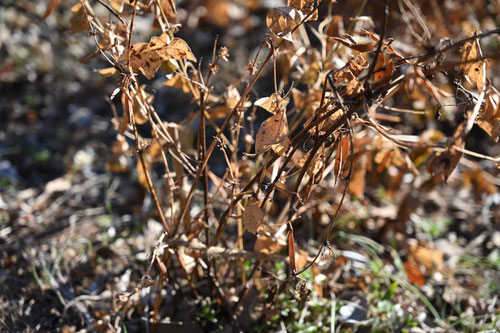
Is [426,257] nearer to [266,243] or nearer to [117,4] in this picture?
[266,243]

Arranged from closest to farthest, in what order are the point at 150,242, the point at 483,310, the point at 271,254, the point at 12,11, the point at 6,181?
1. the point at 271,254
2. the point at 483,310
3. the point at 150,242
4. the point at 6,181
5. the point at 12,11

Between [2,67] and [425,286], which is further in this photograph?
[2,67]

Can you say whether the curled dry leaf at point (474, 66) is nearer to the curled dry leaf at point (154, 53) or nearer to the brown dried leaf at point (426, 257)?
the curled dry leaf at point (154, 53)

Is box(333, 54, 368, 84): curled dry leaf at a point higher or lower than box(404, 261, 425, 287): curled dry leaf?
higher

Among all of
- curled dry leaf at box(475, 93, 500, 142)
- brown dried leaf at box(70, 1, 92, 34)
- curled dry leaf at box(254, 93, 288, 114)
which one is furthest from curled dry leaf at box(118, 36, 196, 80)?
curled dry leaf at box(475, 93, 500, 142)

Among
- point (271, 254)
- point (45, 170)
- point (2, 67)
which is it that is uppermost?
point (2, 67)

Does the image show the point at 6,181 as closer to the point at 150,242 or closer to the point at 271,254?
the point at 150,242

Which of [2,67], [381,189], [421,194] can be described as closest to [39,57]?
[2,67]

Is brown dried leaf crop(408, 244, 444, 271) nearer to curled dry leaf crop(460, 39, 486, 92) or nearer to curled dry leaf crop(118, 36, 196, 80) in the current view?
curled dry leaf crop(460, 39, 486, 92)
